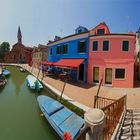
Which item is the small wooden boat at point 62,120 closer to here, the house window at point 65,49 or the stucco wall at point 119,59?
the stucco wall at point 119,59

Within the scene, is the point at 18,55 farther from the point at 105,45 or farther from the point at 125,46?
the point at 125,46

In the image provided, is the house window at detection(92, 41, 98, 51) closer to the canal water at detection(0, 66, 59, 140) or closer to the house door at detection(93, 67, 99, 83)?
the house door at detection(93, 67, 99, 83)

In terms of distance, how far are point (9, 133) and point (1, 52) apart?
7980 cm

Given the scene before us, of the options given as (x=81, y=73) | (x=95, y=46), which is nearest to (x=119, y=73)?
(x=95, y=46)

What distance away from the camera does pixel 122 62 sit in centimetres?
1858

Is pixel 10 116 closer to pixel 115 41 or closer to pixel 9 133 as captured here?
pixel 9 133

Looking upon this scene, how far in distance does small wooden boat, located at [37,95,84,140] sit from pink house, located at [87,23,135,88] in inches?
358

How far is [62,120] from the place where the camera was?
31.0ft

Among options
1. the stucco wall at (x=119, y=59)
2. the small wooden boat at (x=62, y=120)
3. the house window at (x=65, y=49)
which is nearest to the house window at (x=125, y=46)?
the stucco wall at (x=119, y=59)

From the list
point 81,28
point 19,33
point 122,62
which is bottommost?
point 122,62

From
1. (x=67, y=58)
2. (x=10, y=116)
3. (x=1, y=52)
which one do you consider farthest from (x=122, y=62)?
(x=1, y=52)

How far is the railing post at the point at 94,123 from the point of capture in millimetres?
3572

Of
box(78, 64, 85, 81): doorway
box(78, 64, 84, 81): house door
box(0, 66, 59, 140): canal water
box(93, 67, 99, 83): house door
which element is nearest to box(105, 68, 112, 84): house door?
box(93, 67, 99, 83): house door

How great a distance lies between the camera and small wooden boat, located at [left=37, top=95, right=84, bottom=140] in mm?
8516
